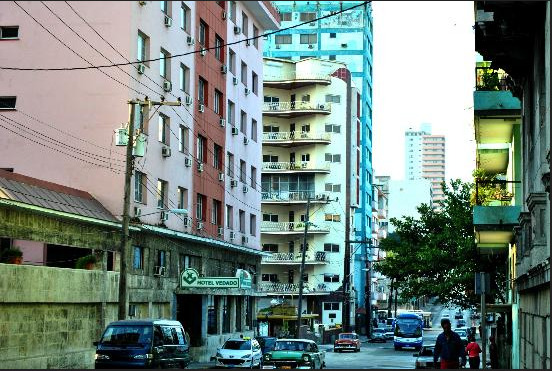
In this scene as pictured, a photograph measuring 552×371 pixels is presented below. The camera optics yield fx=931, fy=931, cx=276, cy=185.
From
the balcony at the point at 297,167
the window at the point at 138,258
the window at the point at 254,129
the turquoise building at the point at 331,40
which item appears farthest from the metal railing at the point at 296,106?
the window at the point at 138,258

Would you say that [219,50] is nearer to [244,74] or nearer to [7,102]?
[244,74]

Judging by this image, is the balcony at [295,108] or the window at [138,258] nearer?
the window at [138,258]

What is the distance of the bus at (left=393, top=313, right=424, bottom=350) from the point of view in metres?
74.3

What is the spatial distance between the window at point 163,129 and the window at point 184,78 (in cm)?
281

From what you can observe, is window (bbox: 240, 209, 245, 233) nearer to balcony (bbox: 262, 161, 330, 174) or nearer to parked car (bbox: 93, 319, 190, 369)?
parked car (bbox: 93, 319, 190, 369)

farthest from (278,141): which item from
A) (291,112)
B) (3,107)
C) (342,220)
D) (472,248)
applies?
(3,107)

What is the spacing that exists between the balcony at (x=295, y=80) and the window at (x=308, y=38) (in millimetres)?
11634

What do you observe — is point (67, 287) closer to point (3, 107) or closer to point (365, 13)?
point (3, 107)

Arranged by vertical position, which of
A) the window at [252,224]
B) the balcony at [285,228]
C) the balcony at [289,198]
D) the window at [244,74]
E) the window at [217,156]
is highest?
the window at [244,74]

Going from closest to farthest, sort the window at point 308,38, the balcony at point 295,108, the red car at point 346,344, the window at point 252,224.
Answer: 1. the window at point 252,224
2. the red car at point 346,344
3. the balcony at point 295,108
4. the window at point 308,38

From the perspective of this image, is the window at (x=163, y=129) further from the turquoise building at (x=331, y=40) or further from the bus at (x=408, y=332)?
the turquoise building at (x=331, y=40)

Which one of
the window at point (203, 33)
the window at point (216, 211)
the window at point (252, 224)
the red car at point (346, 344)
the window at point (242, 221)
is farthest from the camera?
the red car at point (346, 344)

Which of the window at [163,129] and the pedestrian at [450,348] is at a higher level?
the window at [163,129]

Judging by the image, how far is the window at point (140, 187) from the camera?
1614 inches
